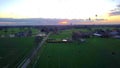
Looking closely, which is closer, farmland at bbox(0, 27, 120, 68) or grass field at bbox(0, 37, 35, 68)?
farmland at bbox(0, 27, 120, 68)

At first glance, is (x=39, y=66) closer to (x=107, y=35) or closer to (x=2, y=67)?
(x=2, y=67)

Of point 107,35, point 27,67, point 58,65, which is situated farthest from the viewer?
point 107,35

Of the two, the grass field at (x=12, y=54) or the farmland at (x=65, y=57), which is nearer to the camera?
the farmland at (x=65, y=57)

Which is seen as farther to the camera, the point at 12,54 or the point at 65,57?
the point at 12,54

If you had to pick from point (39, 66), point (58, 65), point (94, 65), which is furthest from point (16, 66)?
point (94, 65)

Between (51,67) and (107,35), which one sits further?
(107,35)

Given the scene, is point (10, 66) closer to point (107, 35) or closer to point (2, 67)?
point (2, 67)

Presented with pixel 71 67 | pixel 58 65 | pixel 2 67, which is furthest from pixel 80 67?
pixel 2 67

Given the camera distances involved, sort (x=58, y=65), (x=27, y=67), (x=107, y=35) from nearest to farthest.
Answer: (x=27, y=67) → (x=58, y=65) → (x=107, y=35)

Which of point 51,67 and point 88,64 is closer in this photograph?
point 51,67
